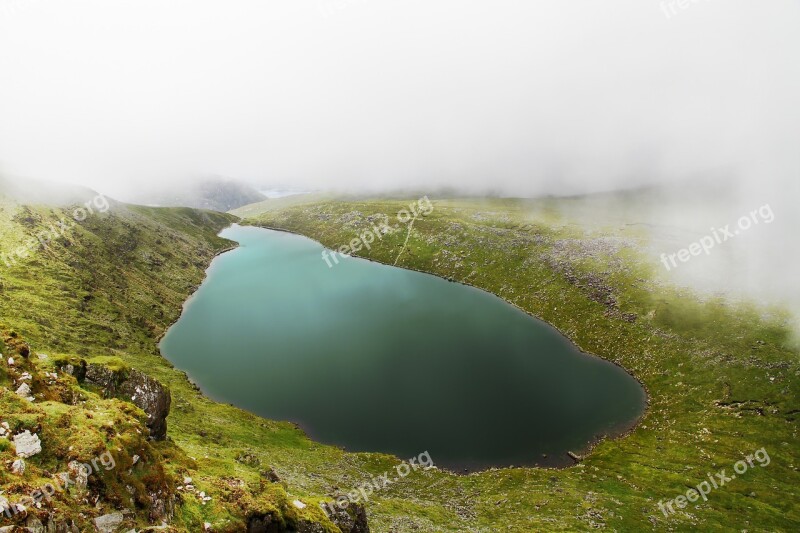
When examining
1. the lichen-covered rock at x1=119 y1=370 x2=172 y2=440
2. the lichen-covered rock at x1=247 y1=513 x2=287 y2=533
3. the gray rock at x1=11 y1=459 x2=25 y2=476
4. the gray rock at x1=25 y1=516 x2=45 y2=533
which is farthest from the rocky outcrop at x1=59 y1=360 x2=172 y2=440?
the gray rock at x1=25 y1=516 x2=45 y2=533

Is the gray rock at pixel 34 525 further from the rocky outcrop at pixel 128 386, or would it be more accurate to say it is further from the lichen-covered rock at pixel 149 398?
the lichen-covered rock at pixel 149 398

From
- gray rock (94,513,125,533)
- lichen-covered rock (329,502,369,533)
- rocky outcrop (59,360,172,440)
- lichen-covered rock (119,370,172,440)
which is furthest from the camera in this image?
lichen-covered rock (329,502,369,533)

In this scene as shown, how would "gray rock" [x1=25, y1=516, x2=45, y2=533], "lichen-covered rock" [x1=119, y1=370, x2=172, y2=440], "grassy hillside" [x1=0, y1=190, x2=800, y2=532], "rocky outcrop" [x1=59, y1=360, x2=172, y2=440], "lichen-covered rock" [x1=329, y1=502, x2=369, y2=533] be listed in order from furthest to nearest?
"lichen-covered rock" [x1=329, y1=502, x2=369, y2=533]
"lichen-covered rock" [x1=119, y1=370, x2=172, y2=440]
"rocky outcrop" [x1=59, y1=360, x2=172, y2=440]
"grassy hillside" [x1=0, y1=190, x2=800, y2=532]
"gray rock" [x1=25, y1=516, x2=45, y2=533]

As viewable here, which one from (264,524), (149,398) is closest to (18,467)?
(264,524)

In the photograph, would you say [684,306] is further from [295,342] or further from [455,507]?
[295,342]

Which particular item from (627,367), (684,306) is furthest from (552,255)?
(627,367)

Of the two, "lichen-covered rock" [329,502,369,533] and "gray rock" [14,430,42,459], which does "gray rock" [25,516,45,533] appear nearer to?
"gray rock" [14,430,42,459]

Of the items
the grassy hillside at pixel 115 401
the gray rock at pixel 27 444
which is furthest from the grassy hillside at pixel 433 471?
the gray rock at pixel 27 444
